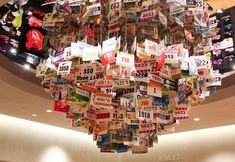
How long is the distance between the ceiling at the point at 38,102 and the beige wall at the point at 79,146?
0.36 meters

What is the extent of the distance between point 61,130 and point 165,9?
6.96 meters

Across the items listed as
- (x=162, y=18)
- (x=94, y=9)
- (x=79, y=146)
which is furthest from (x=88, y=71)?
(x=79, y=146)

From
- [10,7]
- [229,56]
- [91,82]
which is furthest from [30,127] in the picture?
[91,82]

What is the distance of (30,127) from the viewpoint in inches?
384

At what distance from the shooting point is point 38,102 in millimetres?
7945

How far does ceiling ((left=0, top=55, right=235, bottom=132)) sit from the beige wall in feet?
1.17

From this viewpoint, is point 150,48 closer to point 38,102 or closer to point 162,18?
point 162,18

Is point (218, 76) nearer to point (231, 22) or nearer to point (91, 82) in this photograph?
point (91, 82)

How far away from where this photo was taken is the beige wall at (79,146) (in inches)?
369

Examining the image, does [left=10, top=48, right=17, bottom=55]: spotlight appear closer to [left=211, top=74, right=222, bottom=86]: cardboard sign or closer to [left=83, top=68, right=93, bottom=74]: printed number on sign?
[left=83, top=68, right=93, bottom=74]: printed number on sign

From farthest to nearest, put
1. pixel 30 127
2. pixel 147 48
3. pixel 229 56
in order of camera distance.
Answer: pixel 30 127, pixel 229 56, pixel 147 48

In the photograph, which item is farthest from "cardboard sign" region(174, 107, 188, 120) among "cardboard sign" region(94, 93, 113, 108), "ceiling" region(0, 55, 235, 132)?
"ceiling" region(0, 55, 235, 132)

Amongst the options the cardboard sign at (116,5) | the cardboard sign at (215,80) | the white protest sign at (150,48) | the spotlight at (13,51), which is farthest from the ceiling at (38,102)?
the white protest sign at (150,48)

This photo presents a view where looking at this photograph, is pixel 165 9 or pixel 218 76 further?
pixel 218 76
